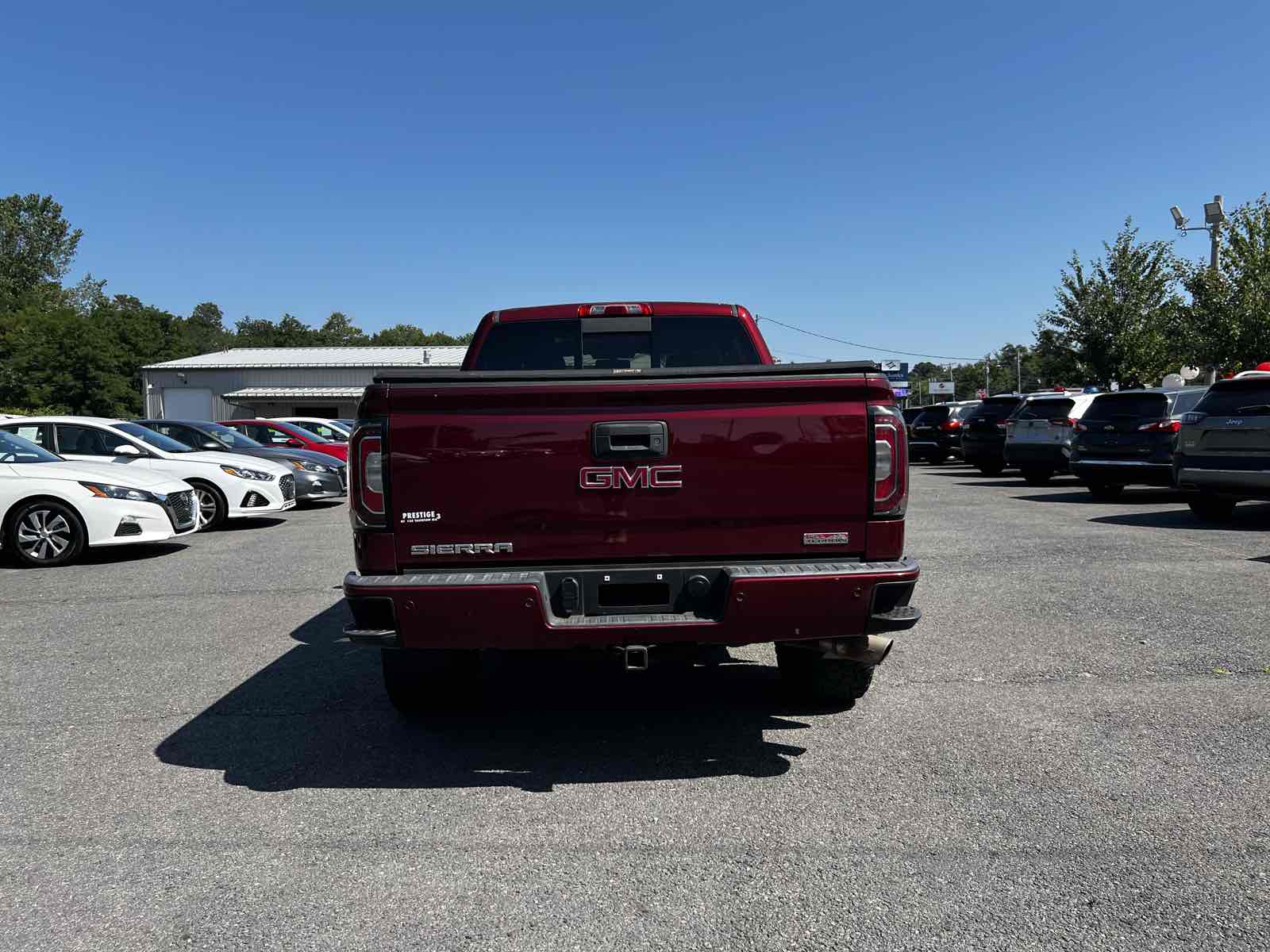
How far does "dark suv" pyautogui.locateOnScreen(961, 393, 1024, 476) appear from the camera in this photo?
20.9 m

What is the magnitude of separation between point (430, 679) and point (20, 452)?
8.44 meters

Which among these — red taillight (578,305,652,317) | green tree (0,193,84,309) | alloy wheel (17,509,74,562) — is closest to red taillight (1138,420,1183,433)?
red taillight (578,305,652,317)

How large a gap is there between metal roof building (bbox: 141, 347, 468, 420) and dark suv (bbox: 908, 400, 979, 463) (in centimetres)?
3458

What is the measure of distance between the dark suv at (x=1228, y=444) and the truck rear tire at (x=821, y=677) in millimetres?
8314

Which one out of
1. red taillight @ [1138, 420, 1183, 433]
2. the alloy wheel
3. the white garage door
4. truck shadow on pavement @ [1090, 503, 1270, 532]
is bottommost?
truck shadow on pavement @ [1090, 503, 1270, 532]

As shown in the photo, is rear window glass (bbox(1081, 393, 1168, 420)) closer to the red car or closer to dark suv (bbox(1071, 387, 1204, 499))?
dark suv (bbox(1071, 387, 1204, 499))

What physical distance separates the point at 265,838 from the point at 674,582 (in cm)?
172

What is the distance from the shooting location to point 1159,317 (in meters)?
34.7

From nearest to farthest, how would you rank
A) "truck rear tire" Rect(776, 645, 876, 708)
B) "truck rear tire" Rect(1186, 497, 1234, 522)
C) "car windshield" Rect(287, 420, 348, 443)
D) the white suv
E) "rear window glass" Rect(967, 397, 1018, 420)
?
"truck rear tire" Rect(776, 645, 876, 708), "truck rear tire" Rect(1186, 497, 1234, 522), the white suv, "rear window glass" Rect(967, 397, 1018, 420), "car windshield" Rect(287, 420, 348, 443)

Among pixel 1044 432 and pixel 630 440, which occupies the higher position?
pixel 630 440

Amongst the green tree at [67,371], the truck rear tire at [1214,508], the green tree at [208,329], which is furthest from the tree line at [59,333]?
the truck rear tire at [1214,508]

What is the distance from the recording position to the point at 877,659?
14.4ft

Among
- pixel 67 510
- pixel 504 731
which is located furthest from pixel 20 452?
pixel 504 731

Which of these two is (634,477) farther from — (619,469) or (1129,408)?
(1129,408)
